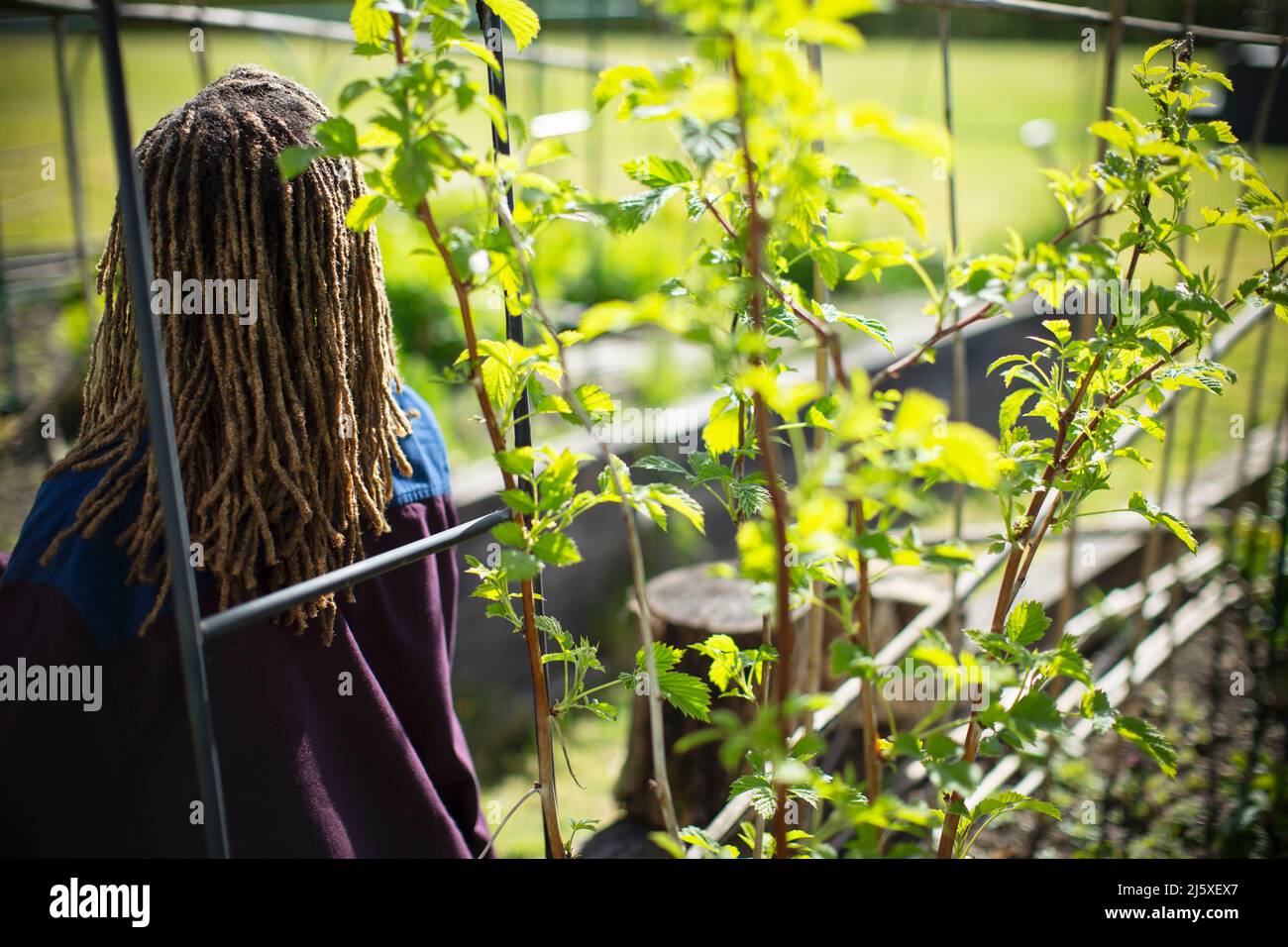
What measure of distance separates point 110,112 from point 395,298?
3.85m

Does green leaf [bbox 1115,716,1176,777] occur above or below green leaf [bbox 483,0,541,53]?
below

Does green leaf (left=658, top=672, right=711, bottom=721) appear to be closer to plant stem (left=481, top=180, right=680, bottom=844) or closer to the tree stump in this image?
plant stem (left=481, top=180, right=680, bottom=844)

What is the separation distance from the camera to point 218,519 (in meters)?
1.14

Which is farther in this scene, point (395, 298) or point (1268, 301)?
point (395, 298)

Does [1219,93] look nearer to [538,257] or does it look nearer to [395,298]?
[538,257]

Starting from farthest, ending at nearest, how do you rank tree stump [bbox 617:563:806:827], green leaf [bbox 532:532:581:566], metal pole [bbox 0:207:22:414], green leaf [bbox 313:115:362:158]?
metal pole [bbox 0:207:22:414], tree stump [bbox 617:563:806:827], green leaf [bbox 532:532:581:566], green leaf [bbox 313:115:362:158]

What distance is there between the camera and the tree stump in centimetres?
231

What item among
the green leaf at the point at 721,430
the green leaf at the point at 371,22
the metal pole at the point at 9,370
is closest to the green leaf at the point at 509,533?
the green leaf at the point at 721,430

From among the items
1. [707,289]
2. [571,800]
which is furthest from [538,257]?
[707,289]

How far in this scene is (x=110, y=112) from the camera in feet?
2.57

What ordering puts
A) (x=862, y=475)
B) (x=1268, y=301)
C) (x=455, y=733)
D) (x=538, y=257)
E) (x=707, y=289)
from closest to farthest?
1. (x=862, y=475)
2. (x=707, y=289)
3. (x=1268, y=301)
4. (x=455, y=733)
5. (x=538, y=257)

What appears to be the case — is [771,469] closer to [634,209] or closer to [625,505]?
[625,505]

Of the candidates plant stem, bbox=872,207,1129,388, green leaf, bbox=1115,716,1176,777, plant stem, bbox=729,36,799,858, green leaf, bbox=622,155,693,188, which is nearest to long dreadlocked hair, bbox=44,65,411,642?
green leaf, bbox=622,155,693,188

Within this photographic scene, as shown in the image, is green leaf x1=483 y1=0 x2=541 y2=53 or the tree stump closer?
green leaf x1=483 y1=0 x2=541 y2=53
